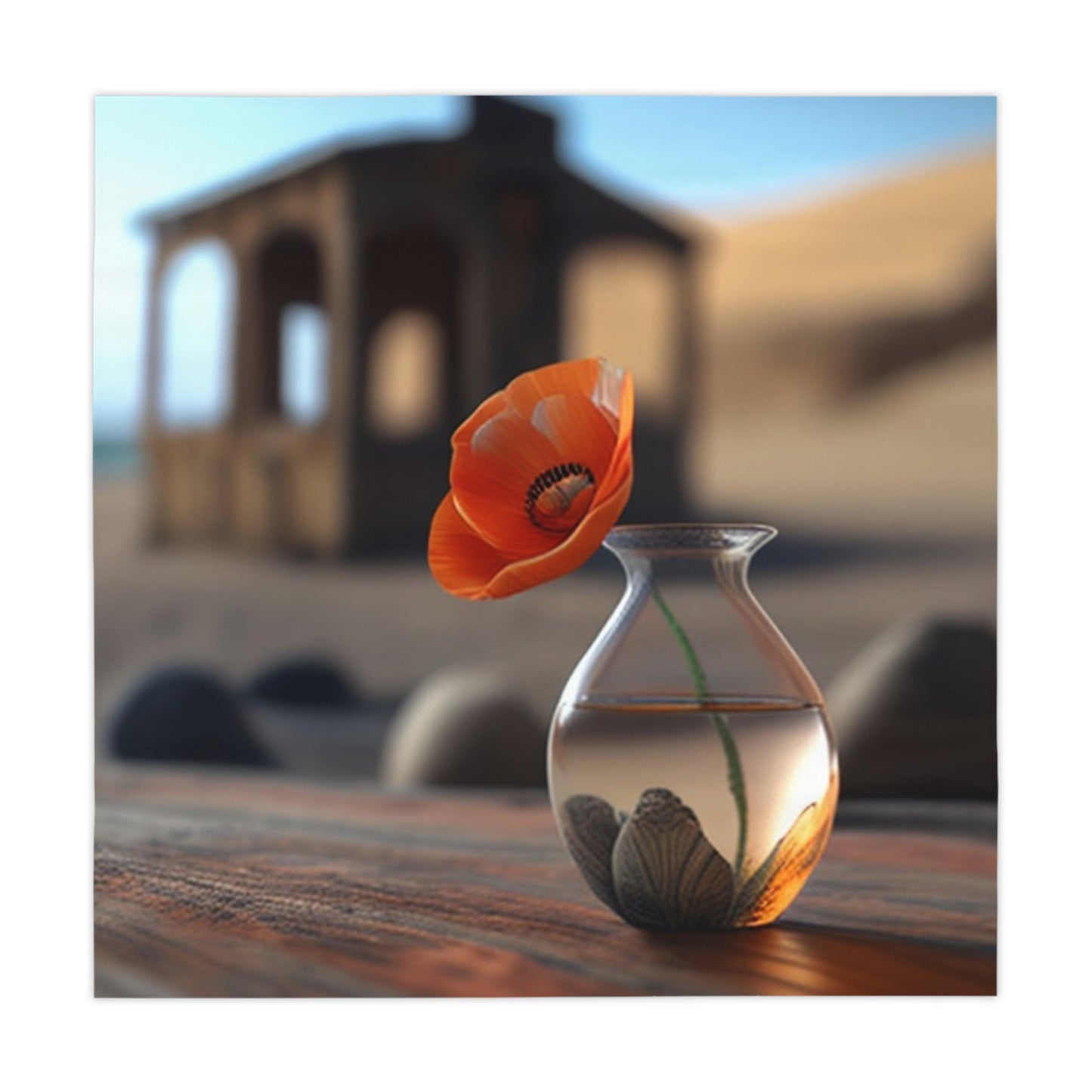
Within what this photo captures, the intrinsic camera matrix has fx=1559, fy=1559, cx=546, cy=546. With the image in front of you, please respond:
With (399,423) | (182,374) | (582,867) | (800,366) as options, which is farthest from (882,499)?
(582,867)

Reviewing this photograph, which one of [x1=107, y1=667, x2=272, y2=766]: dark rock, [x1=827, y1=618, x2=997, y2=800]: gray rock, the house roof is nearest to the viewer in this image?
[x1=827, y1=618, x2=997, y2=800]: gray rock

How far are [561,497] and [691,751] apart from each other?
161mm

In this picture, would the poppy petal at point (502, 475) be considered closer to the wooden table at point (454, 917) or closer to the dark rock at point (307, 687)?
the wooden table at point (454, 917)

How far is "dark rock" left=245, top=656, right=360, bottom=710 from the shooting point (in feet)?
10.5

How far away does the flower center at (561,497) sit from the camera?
88cm

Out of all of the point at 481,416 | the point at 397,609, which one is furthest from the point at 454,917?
the point at 397,609

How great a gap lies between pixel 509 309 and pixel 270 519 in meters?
0.67

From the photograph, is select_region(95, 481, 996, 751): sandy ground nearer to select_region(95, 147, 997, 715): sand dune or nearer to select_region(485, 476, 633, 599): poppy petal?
select_region(95, 147, 997, 715): sand dune

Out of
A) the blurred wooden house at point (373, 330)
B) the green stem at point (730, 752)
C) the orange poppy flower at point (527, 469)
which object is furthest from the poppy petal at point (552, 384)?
the blurred wooden house at point (373, 330)

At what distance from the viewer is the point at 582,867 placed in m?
0.90

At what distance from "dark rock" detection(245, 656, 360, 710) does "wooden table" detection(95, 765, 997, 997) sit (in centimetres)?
183

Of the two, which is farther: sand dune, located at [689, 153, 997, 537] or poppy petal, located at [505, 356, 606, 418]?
sand dune, located at [689, 153, 997, 537]

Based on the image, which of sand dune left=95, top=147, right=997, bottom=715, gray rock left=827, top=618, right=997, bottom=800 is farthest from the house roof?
gray rock left=827, top=618, right=997, bottom=800

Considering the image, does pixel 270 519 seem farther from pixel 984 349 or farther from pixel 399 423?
pixel 984 349
